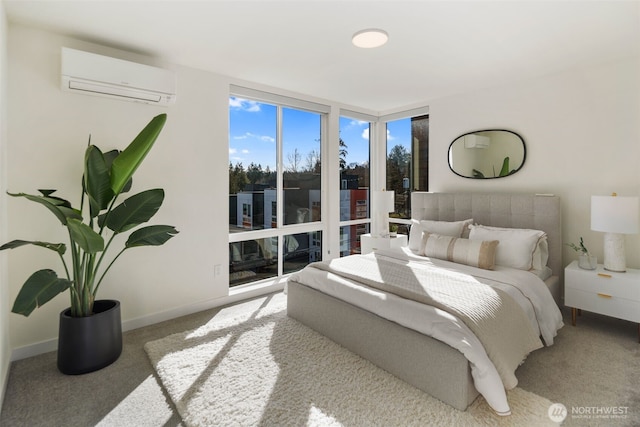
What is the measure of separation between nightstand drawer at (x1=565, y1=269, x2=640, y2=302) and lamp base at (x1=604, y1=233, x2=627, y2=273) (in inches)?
3.3

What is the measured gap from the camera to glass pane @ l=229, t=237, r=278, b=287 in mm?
3740

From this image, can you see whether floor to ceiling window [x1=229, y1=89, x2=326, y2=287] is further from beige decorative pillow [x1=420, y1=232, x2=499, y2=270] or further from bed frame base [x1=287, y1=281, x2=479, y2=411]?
beige decorative pillow [x1=420, y1=232, x2=499, y2=270]

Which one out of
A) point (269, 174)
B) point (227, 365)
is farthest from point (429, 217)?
point (227, 365)

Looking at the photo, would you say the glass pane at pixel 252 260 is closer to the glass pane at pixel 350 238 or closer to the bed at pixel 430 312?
the bed at pixel 430 312

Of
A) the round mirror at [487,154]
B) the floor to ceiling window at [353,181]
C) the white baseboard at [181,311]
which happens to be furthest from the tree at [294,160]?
the round mirror at [487,154]

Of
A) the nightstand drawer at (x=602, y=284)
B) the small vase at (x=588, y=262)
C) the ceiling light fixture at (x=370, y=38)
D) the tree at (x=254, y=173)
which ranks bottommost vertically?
the nightstand drawer at (x=602, y=284)

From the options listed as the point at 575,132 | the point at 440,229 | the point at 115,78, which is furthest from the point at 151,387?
the point at 575,132

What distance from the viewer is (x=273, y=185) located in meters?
4.07

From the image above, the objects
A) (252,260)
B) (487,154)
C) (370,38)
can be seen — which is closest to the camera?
(370,38)

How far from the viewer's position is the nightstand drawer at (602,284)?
8.61 feet

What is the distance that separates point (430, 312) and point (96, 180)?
91.4 inches

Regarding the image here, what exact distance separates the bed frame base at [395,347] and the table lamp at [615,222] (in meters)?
1.96

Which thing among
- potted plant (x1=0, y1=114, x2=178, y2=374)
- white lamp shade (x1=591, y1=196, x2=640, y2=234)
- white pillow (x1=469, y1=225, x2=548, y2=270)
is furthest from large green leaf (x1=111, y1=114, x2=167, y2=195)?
white lamp shade (x1=591, y1=196, x2=640, y2=234)

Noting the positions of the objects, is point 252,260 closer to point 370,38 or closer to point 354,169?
point 354,169
